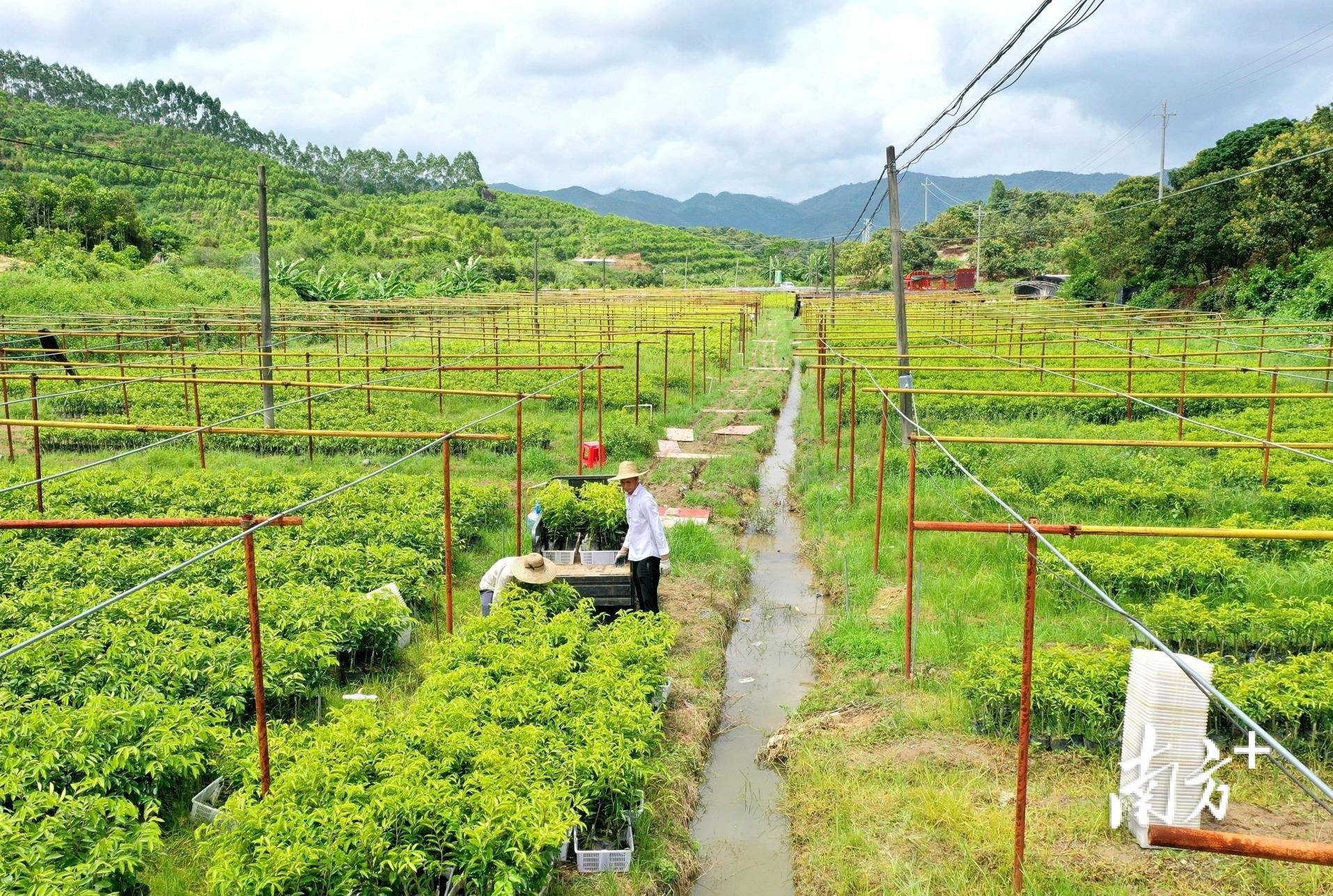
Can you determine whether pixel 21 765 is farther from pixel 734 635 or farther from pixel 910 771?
pixel 734 635

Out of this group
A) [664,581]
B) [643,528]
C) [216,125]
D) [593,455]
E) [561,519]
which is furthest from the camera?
[216,125]

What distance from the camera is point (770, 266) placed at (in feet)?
359

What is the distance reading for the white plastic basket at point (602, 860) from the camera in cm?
556

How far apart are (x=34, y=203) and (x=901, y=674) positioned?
2096 inches

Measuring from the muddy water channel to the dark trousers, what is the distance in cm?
112

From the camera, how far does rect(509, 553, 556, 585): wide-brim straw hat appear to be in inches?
337

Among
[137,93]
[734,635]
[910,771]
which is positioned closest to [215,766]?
[910,771]

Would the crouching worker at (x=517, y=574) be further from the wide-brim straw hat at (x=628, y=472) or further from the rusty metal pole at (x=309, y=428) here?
the rusty metal pole at (x=309, y=428)

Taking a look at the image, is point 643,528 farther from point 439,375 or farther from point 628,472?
point 439,375

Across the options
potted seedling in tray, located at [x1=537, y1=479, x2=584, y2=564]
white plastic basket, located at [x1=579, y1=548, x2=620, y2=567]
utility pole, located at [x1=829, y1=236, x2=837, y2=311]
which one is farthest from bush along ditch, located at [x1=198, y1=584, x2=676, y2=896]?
utility pole, located at [x1=829, y1=236, x2=837, y2=311]

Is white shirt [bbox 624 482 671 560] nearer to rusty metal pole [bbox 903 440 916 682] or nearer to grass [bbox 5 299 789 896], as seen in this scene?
grass [bbox 5 299 789 896]

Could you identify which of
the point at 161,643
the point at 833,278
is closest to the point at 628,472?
the point at 161,643

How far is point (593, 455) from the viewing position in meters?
15.5

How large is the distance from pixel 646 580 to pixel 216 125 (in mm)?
132279
